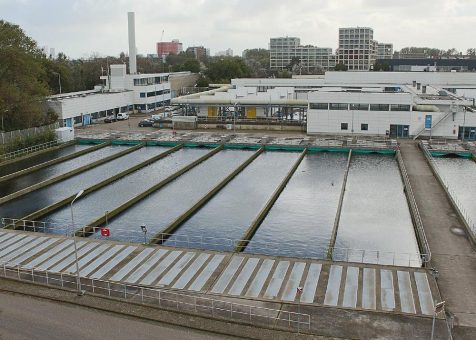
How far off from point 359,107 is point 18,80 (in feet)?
93.1

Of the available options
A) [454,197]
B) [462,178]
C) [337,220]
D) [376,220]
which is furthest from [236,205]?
[462,178]

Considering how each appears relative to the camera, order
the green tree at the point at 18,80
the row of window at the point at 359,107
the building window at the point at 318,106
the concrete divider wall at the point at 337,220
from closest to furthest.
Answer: the concrete divider wall at the point at 337,220 → the green tree at the point at 18,80 → the row of window at the point at 359,107 → the building window at the point at 318,106

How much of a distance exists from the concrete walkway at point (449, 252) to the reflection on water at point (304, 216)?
4.22 meters

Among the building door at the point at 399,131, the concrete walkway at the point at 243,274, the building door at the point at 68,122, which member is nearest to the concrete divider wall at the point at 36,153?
the building door at the point at 68,122

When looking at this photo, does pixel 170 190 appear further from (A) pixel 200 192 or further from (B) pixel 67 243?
(B) pixel 67 243

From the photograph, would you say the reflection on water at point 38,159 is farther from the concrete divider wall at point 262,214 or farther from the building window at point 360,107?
the building window at point 360,107

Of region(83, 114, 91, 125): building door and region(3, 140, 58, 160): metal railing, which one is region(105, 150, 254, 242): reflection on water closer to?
region(3, 140, 58, 160): metal railing

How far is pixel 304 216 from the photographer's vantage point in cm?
2416

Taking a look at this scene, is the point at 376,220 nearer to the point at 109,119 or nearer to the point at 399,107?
the point at 399,107

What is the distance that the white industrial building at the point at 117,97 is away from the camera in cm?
4934

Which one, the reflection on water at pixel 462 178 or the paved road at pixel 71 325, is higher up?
the reflection on water at pixel 462 178

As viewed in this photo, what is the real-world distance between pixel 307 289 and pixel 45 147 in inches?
1187

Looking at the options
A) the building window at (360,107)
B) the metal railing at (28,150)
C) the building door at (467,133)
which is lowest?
the metal railing at (28,150)

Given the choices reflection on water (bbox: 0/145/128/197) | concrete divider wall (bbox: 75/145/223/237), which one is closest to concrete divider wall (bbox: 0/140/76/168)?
reflection on water (bbox: 0/145/128/197)
